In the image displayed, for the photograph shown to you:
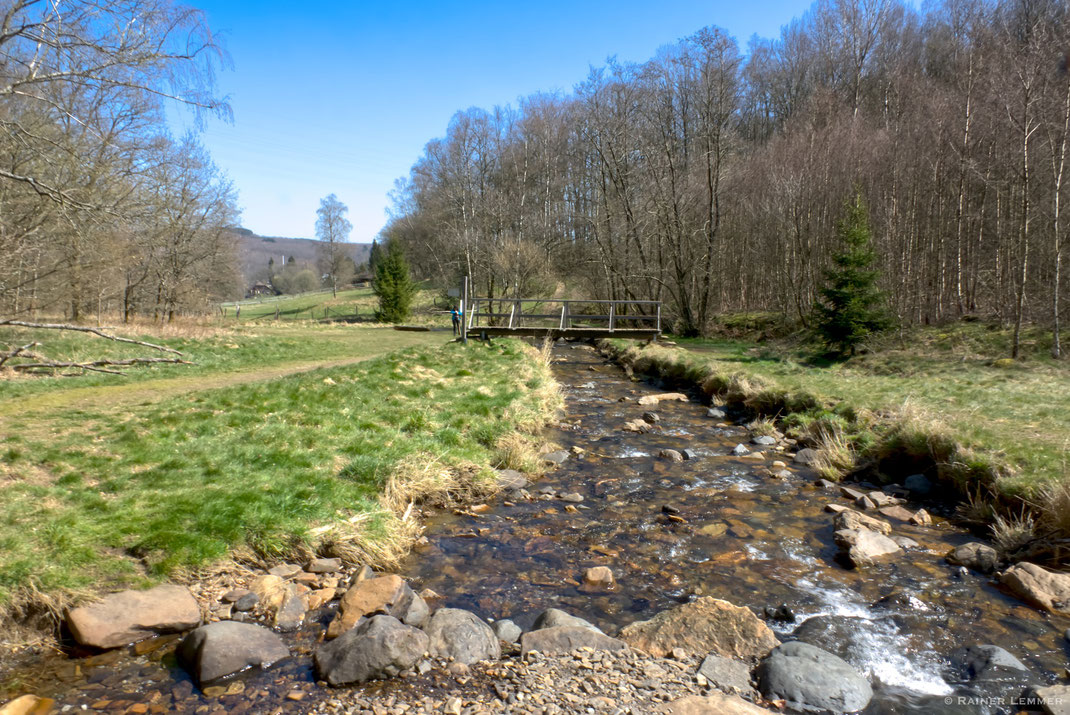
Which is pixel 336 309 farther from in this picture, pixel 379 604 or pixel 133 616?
pixel 379 604

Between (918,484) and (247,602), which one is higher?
(918,484)

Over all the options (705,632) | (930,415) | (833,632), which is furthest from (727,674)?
(930,415)

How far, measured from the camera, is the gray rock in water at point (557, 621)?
4.55m

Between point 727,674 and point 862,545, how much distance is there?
2937 millimetres

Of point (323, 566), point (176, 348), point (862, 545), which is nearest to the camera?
point (323, 566)

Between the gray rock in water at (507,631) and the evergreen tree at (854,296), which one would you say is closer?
the gray rock in water at (507,631)

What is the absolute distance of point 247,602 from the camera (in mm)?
4812

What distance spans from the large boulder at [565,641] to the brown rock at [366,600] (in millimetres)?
1155

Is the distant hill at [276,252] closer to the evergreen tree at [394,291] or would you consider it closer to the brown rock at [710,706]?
the evergreen tree at [394,291]

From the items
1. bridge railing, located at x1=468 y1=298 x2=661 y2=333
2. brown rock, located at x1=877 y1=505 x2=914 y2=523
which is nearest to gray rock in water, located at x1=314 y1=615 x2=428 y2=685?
brown rock, located at x1=877 y1=505 x2=914 y2=523

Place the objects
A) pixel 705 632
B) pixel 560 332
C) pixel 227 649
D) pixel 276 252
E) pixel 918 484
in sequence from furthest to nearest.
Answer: pixel 276 252, pixel 560 332, pixel 918 484, pixel 705 632, pixel 227 649

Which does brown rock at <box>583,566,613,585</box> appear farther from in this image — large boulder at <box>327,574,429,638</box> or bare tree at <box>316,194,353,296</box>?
bare tree at <box>316,194,353,296</box>

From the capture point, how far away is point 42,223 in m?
12.8

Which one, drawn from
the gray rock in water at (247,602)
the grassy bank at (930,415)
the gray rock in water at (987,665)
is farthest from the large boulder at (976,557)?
the gray rock in water at (247,602)
